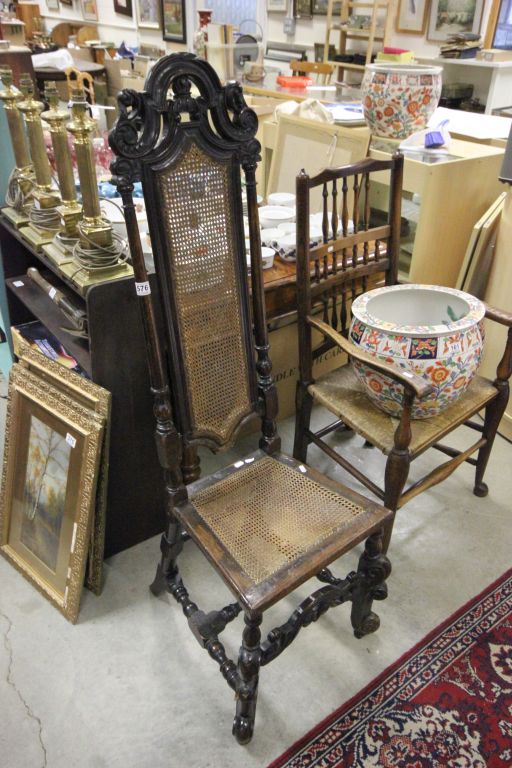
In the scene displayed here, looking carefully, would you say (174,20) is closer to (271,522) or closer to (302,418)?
(302,418)

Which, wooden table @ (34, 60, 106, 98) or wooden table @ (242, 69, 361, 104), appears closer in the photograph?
wooden table @ (242, 69, 361, 104)

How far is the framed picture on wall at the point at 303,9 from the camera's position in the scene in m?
5.43

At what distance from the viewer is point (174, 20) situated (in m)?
6.41

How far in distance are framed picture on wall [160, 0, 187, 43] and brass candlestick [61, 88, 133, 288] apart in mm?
5826

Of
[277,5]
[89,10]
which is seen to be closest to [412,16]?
[277,5]

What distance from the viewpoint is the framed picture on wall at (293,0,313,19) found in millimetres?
5434

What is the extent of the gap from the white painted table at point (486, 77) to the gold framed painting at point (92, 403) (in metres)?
3.98

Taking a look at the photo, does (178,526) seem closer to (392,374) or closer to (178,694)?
(178,694)

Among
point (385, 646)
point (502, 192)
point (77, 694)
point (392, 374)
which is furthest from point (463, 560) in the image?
point (502, 192)

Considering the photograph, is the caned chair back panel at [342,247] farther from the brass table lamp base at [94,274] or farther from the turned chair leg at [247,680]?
the turned chair leg at [247,680]

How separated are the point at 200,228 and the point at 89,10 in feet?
27.9

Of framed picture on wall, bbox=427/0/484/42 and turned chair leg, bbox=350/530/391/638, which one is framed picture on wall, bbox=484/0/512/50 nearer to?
framed picture on wall, bbox=427/0/484/42

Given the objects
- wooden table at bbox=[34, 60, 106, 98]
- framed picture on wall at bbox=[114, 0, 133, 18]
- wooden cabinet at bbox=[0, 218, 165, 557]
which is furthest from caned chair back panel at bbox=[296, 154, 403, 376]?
framed picture on wall at bbox=[114, 0, 133, 18]

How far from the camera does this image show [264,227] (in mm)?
2045
